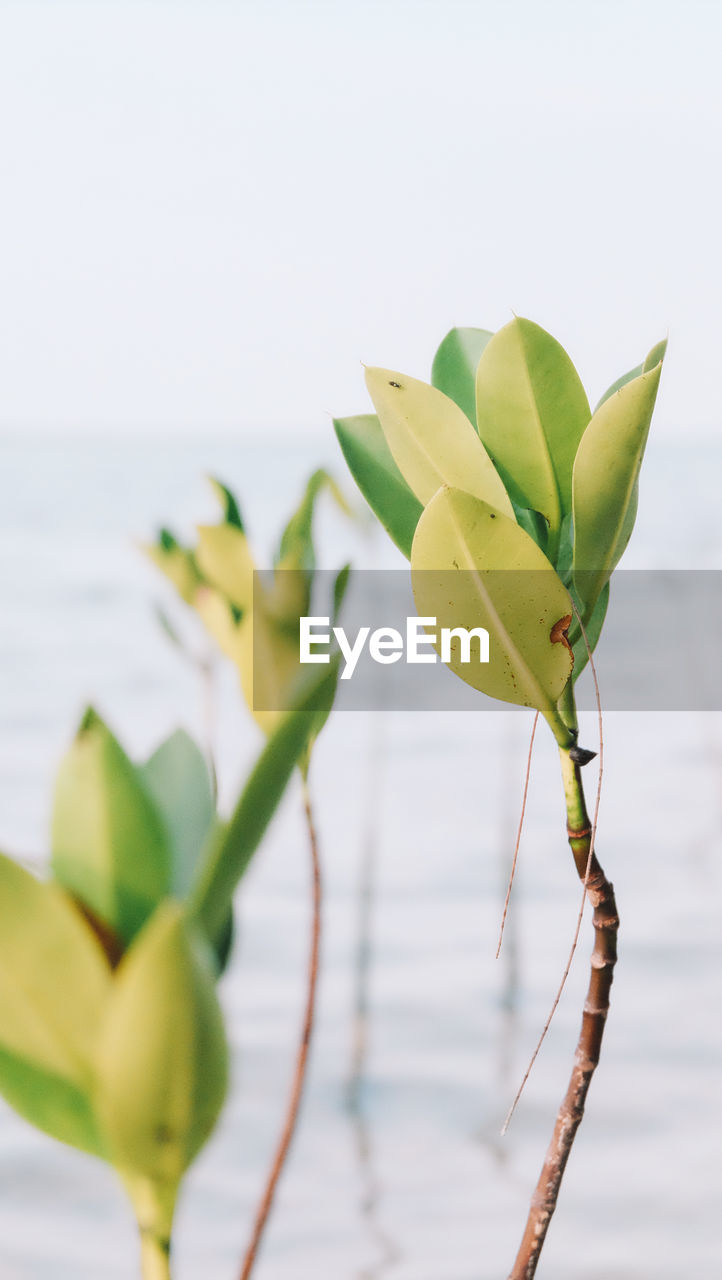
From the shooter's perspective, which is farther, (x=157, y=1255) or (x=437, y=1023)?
(x=437, y=1023)

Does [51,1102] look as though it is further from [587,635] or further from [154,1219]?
[587,635]

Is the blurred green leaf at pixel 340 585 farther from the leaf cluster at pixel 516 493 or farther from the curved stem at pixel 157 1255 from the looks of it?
the curved stem at pixel 157 1255

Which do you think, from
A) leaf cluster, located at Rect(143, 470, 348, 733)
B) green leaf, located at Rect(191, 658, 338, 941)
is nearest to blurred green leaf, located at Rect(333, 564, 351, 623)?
leaf cluster, located at Rect(143, 470, 348, 733)

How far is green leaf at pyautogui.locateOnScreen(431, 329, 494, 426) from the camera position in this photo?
0.89 feet

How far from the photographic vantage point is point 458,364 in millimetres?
272

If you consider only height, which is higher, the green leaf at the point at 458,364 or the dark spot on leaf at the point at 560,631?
the green leaf at the point at 458,364

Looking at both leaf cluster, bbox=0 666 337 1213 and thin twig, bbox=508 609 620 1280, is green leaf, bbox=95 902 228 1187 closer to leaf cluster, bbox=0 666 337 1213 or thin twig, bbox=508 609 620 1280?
leaf cluster, bbox=0 666 337 1213

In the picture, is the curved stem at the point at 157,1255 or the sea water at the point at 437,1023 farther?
the sea water at the point at 437,1023

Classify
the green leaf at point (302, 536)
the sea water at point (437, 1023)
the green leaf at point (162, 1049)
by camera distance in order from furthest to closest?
the sea water at point (437, 1023)
the green leaf at point (302, 536)
the green leaf at point (162, 1049)

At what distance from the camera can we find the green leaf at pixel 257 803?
0.14 m

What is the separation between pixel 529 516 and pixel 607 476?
0.03 meters

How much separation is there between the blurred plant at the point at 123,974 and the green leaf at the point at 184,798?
19 millimetres

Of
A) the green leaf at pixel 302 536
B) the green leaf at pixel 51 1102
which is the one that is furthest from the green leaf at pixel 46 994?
the green leaf at pixel 302 536

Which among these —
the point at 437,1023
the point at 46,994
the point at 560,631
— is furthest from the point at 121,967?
the point at 437,1023
